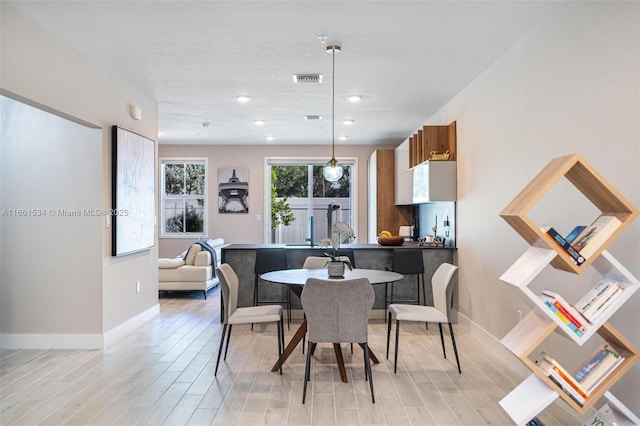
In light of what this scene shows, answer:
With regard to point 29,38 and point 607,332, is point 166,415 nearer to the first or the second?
point 607,332

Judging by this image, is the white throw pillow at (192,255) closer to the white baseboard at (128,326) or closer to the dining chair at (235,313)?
the white baseboard at (128,326)

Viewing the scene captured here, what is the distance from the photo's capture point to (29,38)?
334 centimetres

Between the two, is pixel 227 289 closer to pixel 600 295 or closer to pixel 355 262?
pixel 355 262

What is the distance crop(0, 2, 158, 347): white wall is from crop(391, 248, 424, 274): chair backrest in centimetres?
285

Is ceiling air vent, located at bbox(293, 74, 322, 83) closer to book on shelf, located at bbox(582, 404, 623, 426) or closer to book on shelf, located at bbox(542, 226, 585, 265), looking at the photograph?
book on shelf, located at bbox(542, 226, 585, 265)

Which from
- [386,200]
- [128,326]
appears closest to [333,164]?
[128,326]

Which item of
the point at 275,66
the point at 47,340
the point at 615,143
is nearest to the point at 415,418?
the point at 615,143

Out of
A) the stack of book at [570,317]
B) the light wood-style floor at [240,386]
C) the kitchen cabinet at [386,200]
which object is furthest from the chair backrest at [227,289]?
the kitchen cabinet at [386,200]

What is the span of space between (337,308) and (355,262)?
2513mm

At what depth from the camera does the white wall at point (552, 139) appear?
7.95ft

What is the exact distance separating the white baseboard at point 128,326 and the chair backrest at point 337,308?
230 cm

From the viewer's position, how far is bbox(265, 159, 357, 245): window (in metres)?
Result: 9.45

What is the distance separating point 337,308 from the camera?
309 cm

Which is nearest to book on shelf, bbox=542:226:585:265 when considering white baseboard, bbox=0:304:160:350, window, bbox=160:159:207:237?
white baseboard, bbox=0:304:160:350
